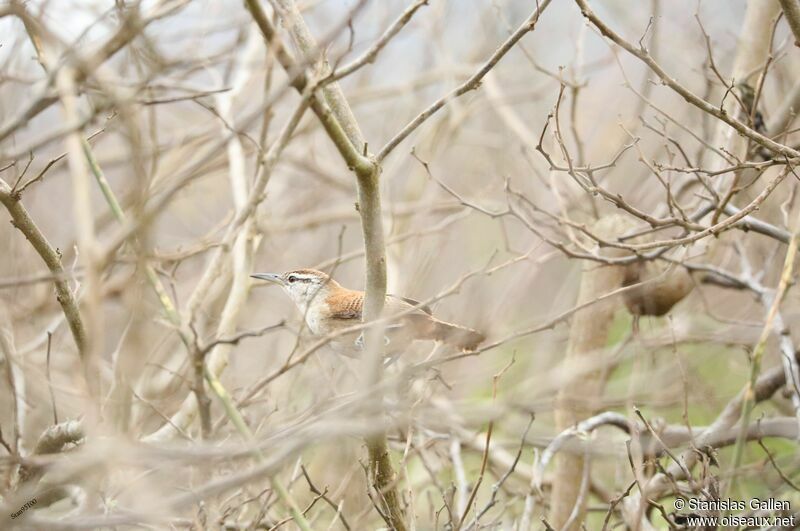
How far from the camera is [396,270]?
6770 mm

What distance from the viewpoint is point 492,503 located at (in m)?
3.41

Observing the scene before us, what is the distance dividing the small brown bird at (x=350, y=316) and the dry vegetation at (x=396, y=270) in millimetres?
152

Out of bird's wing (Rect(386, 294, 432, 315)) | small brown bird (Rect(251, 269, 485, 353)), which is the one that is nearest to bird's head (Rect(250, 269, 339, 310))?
small brown bird (Rect(251, 269, 485, 353))

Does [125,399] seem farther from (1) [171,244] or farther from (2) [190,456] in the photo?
(1) [171,244]

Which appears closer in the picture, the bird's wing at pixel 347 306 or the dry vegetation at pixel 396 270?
the dry vegetation at pixel 396 270

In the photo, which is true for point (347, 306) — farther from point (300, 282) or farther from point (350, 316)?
point (300, 282)

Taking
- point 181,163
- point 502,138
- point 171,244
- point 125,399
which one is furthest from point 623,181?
point 125,399

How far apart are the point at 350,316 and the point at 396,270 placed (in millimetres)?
1789

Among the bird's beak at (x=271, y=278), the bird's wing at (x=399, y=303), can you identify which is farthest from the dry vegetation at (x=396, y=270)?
the bird's wing at (x=399, y=303)

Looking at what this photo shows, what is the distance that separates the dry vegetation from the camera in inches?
106

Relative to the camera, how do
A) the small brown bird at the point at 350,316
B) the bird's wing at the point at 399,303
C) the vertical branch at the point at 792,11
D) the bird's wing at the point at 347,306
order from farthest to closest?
1. the bird's wing at the point at 347,306
2. the bird's wing at the point at 399,303
3. the small brown bird at the point at 350,316
4. the vertical branch at the point at 792,11

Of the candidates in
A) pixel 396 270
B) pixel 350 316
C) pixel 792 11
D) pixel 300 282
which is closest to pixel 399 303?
pixel 350 316

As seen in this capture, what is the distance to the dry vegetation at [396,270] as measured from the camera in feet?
8.85

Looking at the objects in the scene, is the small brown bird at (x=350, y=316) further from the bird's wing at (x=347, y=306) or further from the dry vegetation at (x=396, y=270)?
the dry vegetation at (x=396, y=270)
